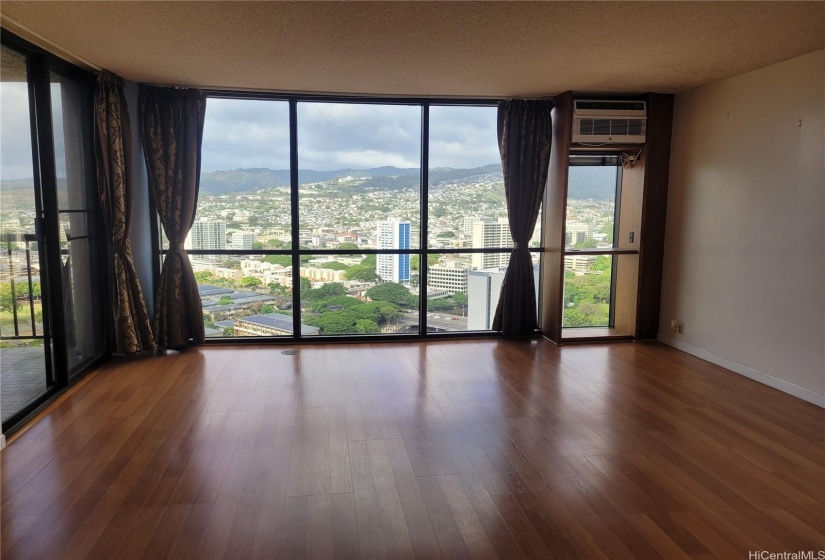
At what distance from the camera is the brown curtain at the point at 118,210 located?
15.3 feet

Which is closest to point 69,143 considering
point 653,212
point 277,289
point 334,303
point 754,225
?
point 277,289

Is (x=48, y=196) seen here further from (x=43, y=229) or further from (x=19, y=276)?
(x=19, y=276)

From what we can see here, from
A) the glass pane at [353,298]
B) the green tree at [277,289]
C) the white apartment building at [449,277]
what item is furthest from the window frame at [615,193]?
the green tree at [277,289]

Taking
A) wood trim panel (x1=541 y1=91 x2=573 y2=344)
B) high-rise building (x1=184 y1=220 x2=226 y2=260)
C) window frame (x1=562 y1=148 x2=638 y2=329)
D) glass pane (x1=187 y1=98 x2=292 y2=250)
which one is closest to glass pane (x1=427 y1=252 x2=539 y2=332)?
wood trim panel (x1=541 y1=91 x2=573 y2=344)

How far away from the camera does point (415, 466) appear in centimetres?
298

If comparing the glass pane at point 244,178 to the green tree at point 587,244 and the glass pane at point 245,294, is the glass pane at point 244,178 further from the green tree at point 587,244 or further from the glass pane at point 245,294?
the green tree at point 587,244

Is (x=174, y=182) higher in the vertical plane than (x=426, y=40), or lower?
lower

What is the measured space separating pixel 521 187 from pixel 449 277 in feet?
3.93

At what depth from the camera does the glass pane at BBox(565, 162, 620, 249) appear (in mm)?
5801

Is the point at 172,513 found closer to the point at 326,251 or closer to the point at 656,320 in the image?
the point at 326,251

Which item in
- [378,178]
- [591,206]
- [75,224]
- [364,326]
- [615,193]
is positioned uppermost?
[378,178]

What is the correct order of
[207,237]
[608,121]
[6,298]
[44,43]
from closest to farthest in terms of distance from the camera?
[6,298], [44,43], [608,121], [207,237]

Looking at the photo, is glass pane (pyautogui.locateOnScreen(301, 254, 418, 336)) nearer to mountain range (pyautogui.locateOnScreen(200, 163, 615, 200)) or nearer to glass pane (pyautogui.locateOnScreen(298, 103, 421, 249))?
glass pane (pyautogui.locateOnScreen(298, 103, 421, 249))

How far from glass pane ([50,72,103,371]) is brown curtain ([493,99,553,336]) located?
3.80 meters
